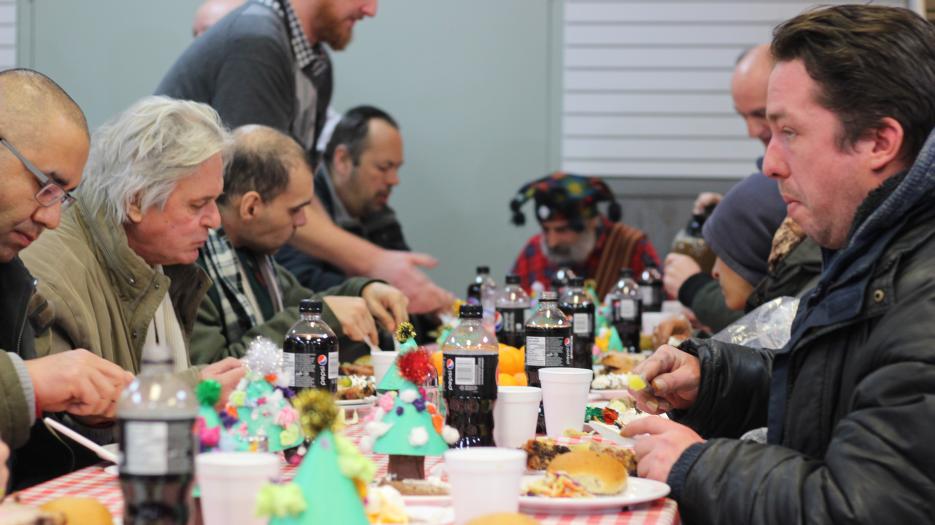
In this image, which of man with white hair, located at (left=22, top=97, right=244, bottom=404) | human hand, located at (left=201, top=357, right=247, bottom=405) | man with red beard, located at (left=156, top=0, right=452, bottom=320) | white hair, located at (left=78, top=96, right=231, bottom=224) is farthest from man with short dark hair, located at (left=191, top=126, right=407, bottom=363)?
human hand, located at (left=201, top=357, right=247, bottom=405)

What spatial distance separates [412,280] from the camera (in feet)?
14.8

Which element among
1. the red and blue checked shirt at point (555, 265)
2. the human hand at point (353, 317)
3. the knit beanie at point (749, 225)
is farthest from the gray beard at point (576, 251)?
the human hand at point (353, 317)

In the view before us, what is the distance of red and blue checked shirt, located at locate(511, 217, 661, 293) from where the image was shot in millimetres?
6198

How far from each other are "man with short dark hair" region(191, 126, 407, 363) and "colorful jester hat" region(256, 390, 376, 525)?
79.0 inches

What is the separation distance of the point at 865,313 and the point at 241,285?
2.26 m

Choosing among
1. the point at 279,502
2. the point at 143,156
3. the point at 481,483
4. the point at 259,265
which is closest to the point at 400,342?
the point at 143,156

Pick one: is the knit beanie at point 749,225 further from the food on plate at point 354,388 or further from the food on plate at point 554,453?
the food on plate at point 554,453

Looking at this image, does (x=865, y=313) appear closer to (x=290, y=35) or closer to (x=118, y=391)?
(x=118, y=391)

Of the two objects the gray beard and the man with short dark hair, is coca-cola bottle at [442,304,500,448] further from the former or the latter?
the gray beard

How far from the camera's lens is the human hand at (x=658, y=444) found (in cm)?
182

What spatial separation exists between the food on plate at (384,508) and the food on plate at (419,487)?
141 mm

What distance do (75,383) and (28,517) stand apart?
616 millimetres

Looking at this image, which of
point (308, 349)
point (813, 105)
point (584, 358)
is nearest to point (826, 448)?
point (813, 105)

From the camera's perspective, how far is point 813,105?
1921mm
